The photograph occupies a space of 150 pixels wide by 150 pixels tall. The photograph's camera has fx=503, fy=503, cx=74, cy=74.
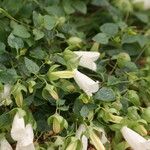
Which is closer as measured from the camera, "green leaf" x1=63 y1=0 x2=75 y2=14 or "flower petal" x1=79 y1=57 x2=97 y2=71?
"flower petal" x1=79 y1=57 x2=97 y2=71

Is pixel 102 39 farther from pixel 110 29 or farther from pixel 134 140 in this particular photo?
pixel 134 140

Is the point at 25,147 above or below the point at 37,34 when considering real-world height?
below

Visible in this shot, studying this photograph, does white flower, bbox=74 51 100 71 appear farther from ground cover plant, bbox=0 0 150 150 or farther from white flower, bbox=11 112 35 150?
white flower, bbox=11 112 35 150

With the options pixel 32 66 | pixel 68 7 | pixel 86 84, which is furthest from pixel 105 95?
pixel 68 7

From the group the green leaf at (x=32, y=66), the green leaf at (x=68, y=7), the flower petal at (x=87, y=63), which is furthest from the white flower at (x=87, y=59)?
the green leaf at (x=68, y=7)

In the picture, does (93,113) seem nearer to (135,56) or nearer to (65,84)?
(65,84)

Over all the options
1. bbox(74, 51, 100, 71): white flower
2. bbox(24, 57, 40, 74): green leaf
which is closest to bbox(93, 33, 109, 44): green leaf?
bbox(74, 51, 100, 71): white flower

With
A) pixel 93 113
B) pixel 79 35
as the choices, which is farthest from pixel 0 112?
pixel 79 35

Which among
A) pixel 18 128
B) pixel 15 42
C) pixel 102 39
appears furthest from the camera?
pixel 102 39
